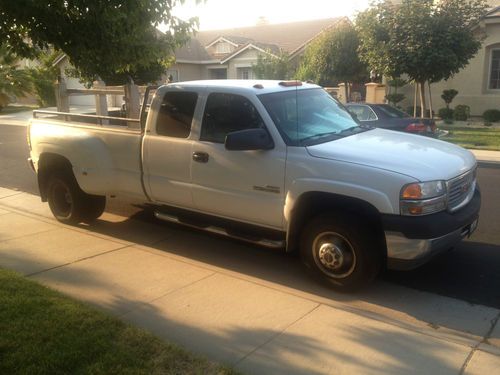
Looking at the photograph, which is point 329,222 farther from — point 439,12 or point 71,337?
point 439,12

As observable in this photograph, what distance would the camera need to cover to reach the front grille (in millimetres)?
4578

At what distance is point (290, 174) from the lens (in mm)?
4848

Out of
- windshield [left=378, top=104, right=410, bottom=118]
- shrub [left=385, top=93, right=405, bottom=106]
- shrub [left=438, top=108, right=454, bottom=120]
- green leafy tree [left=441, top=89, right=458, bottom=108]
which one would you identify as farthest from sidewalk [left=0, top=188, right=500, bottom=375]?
shrub [left=385, top=93, right=405, bottom=106]

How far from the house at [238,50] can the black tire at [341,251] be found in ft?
97.0

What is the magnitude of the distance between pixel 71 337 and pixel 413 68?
15.5m

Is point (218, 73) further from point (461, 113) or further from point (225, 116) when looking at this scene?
point (225, 116)

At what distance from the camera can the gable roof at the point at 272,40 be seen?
115ft

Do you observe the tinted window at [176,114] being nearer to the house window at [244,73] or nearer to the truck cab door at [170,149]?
the truck cab door at [170,149]

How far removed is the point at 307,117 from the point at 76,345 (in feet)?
10.1

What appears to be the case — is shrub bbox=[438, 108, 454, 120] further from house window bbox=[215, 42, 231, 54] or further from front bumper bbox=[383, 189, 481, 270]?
house window bbox=[215, 42, 231, 54]

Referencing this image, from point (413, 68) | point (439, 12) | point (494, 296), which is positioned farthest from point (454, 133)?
point (494, 296)

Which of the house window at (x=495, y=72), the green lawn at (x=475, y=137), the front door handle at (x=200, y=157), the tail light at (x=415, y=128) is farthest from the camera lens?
the house window at (x=495, y=72)

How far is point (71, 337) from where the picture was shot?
12.4 feet

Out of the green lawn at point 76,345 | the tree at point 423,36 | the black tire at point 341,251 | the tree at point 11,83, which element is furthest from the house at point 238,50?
the green lawn at point 76,345
